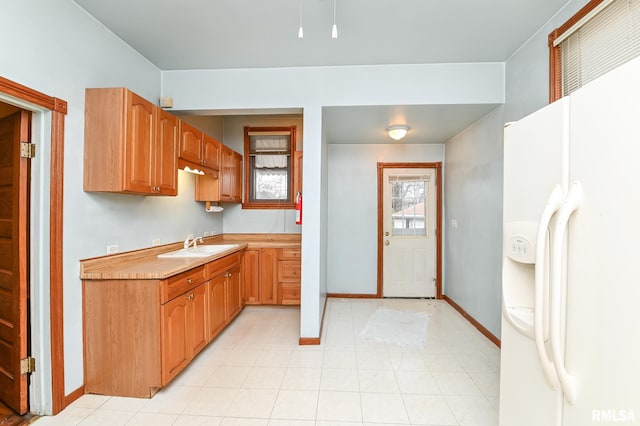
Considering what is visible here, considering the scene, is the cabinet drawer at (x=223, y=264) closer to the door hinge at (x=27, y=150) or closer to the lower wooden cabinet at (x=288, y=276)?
the lower wooden cabinet at (x=288, y=276)

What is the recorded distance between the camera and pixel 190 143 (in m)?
2.75

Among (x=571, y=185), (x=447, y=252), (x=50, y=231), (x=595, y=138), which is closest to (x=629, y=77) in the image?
(x=595, y=138)

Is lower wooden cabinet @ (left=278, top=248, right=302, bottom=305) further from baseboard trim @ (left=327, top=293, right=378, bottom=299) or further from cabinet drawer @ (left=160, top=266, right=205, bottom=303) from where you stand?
cabinet drawer @ (left=160, top=266, right=205, bottom=303)

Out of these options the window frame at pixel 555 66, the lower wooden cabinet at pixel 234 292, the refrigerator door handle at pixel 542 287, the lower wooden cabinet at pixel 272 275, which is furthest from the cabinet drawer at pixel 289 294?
the window frame at pixel 555 66

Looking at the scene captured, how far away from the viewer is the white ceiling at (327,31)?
1.94m

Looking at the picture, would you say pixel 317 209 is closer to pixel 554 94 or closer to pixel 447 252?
pixel 554 94

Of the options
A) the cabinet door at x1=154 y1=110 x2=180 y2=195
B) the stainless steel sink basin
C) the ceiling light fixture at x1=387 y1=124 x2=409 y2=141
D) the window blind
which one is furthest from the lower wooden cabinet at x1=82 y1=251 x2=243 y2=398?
the window blind

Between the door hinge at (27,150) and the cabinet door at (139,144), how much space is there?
0.48m

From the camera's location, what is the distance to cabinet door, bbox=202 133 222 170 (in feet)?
9.98

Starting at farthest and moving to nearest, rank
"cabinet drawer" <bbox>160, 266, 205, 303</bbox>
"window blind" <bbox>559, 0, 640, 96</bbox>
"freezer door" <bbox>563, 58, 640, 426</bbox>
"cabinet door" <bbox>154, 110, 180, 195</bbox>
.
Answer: "cabinet door" <bbox>154, 110, 180, 195</bbox>
"cabinet drawer" <bbox>160, 266, 205, 303</bbox>
"window blind" <bbox>559, 0, 640, 96</bbox>
"freezer door" <bbox>563, 58, 640, 426</bbox>

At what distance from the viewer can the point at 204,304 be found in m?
2.50

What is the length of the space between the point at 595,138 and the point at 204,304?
2.67 metres

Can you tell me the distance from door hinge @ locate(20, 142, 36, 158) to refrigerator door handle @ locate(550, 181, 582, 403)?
2.69 meters

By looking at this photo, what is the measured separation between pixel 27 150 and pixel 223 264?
1.67 metres
